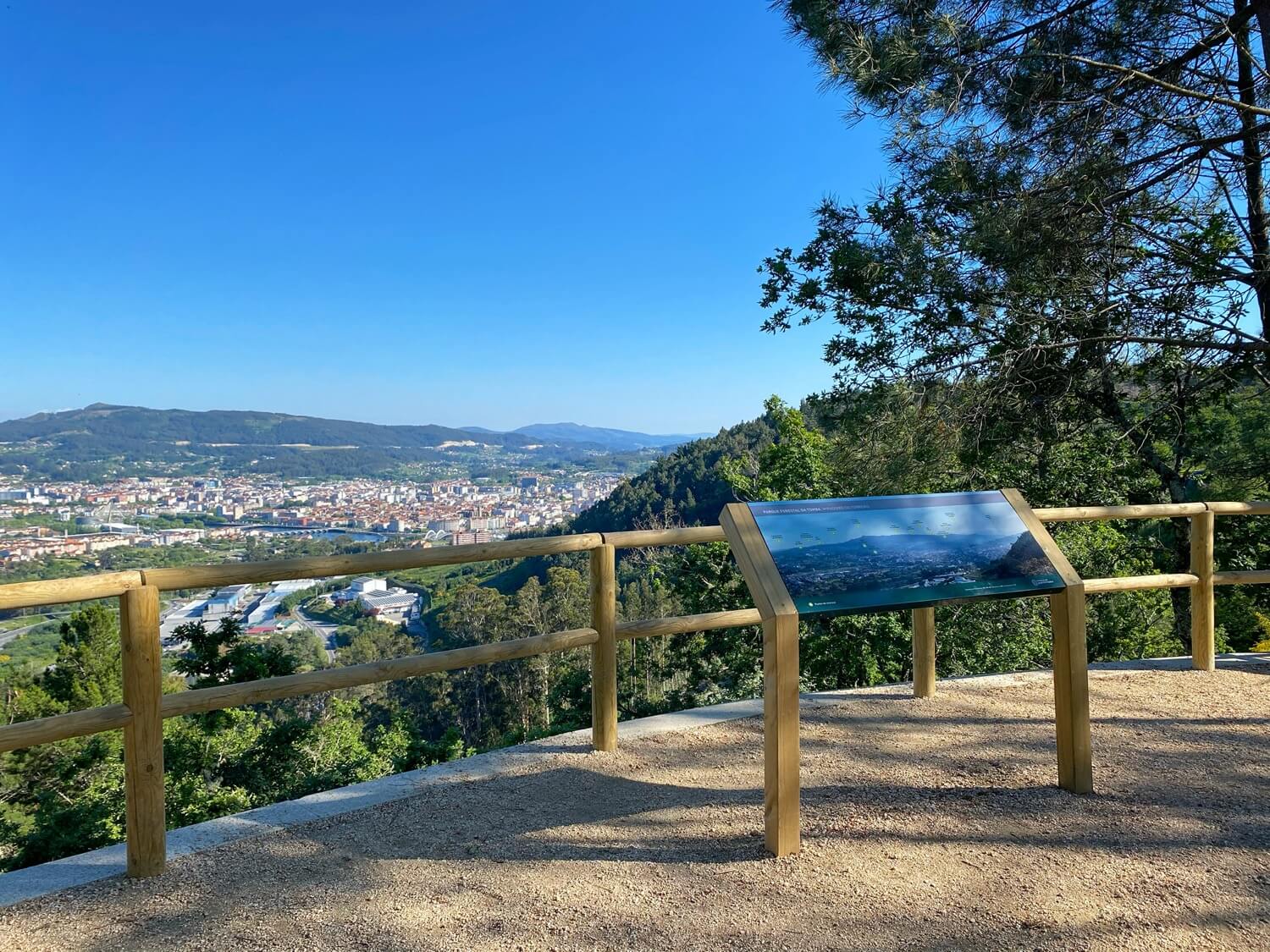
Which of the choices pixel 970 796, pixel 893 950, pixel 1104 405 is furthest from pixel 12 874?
pixel 1104 405

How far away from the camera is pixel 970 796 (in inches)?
111

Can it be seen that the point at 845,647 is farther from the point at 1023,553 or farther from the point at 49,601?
the point at 49,601

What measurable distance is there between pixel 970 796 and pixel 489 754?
74.2 inches

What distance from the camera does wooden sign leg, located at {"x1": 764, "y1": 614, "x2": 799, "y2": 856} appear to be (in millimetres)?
2314

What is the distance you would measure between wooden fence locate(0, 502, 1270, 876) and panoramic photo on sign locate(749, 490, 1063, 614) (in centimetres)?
58

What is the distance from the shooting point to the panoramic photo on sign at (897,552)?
8.18ft

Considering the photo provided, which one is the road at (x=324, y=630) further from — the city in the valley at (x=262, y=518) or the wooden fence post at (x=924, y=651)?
the wooden fence post at (x=924, y=651)

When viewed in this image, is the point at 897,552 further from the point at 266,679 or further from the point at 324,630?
the point at 324,630

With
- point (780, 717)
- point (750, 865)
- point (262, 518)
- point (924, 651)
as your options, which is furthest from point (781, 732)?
point (262, 518)

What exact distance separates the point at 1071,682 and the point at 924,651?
1181 millimetres

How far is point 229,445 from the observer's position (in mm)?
A: 62719

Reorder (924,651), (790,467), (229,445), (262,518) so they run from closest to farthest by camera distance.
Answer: (924,651) → (790,467) → (262,518) → (229,445)

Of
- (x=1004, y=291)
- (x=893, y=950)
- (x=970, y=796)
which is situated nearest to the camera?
(x=893, y=950)

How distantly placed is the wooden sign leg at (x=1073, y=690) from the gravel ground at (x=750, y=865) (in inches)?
4.1
